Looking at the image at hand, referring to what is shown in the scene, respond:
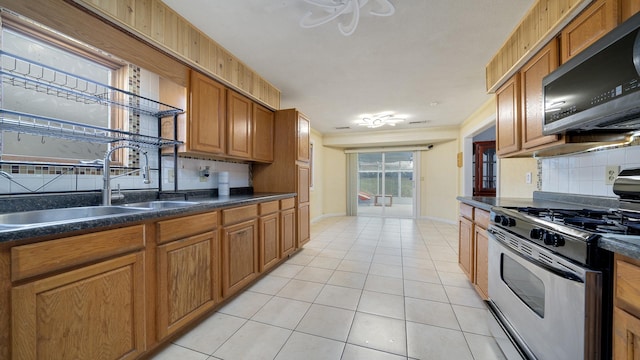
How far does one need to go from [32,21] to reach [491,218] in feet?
11.0

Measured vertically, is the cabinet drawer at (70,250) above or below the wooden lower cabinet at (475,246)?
above

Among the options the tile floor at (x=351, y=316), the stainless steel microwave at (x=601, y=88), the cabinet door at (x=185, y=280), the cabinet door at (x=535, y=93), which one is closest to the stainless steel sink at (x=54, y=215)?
the cabinet door at (x=185, y=280)

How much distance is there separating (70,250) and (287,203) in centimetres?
211

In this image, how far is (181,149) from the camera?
6.80 ft

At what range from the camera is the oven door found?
89 cm

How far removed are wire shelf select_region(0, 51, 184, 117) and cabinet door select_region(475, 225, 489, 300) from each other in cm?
282

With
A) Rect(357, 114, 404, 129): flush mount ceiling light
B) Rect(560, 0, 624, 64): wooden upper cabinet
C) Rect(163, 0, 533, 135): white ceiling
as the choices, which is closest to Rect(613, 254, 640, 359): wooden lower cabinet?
Rect(560, 0, 624, 64): wooden upper cabinet

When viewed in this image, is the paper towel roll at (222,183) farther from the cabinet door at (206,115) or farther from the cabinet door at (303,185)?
the cabinet door at (303,185)

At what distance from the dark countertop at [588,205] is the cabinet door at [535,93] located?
49 cm

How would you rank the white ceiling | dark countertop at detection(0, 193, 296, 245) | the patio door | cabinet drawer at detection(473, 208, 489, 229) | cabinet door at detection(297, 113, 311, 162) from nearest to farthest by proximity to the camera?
dark countertop at detection(0, 193, 296, 245) → the white ceiling → cabinet drawer at detection(473, 208, 489, 229) → cabinet door at detection(297, 113, 311, 162) → the patio door

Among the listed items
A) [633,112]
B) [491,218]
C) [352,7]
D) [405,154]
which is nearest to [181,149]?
[352,7]

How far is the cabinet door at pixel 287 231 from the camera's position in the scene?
287 cm

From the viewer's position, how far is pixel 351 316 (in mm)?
1825

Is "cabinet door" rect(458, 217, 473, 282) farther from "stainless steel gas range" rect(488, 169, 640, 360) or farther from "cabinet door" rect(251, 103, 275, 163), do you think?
"cabinet door" rect(251, 103, 275, 163)
